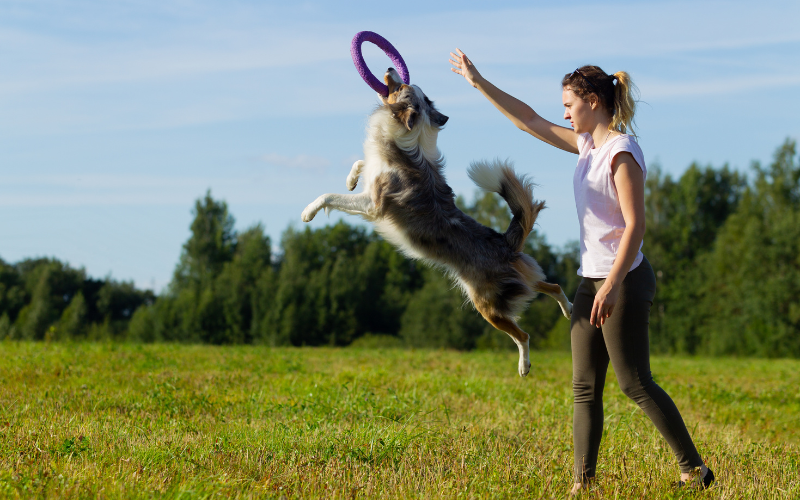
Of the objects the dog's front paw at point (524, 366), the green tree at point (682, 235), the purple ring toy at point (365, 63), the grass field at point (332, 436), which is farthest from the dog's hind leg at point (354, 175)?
the green tree at point (682, 235)

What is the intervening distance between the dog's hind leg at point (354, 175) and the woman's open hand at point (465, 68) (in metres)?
1.61

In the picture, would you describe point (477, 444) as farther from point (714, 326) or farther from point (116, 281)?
point (116, 281)

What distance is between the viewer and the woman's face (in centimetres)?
384

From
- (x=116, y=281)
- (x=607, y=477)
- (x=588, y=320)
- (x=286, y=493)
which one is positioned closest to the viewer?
(x=286, y=493)

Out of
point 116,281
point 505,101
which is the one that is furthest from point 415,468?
point 116,281

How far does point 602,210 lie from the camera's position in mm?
3666

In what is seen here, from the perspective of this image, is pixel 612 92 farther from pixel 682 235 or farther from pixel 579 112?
pixel 682 235

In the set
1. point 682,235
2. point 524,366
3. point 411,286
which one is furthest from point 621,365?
point 411,286

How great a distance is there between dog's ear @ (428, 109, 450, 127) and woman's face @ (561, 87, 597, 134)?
2145 mm

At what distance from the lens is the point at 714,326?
37.8m

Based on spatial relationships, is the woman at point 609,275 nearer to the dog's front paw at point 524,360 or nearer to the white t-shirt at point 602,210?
the white t-shirt at point 602,210

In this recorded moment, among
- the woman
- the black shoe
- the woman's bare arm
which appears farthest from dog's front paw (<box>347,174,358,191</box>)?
the black shoe

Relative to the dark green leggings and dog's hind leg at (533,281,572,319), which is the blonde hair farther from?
dog's hind leg at (533,281,572,319)

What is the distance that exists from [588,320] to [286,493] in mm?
1926
